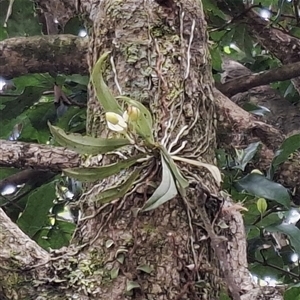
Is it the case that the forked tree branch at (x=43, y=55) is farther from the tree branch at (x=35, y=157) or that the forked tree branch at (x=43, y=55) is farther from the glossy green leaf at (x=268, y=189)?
the glossy green leaf at (x=268, y=189)

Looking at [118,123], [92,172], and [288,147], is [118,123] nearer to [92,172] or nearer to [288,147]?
[92,172]

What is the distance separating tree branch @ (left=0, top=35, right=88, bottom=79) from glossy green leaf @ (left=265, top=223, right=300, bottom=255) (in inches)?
19.8

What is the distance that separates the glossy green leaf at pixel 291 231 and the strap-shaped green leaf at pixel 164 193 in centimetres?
40

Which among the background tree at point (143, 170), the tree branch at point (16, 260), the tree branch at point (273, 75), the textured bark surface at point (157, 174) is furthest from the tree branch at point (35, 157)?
A: the tree branch at point (273, 75)

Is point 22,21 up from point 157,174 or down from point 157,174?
down

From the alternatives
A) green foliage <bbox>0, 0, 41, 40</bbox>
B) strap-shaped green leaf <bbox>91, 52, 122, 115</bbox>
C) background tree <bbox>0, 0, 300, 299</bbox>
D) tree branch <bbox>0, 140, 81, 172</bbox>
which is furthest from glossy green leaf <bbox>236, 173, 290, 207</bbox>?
green foliage <bbox>0, 0, 41, 40</bbox>

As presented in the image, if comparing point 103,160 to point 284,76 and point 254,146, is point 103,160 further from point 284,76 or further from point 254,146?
point 284,76

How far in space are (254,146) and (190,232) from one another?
336 millimetres

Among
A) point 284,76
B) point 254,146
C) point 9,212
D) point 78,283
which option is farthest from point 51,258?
point 284,76

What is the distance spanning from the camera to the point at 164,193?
59cm

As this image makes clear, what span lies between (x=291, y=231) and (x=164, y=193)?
0.44 meters

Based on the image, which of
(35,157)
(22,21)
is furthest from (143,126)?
(22,21)

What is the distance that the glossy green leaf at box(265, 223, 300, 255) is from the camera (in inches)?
37.6

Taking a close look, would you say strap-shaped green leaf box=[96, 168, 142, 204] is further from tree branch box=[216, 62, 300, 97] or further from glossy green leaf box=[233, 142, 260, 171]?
tree branch box=[216, 62, 300, 97]
